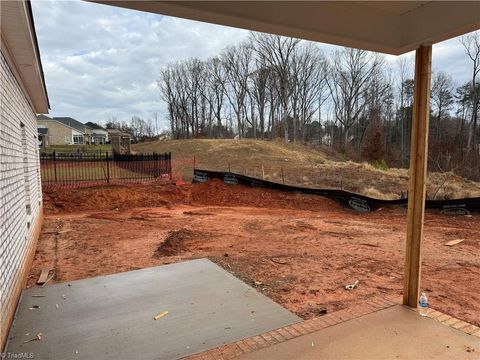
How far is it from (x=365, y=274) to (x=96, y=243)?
522 cm

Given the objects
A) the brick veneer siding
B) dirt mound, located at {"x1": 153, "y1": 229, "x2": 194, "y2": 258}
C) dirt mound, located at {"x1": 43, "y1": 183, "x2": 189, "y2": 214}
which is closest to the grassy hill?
dirt mound, located at {"x1": 43, "y1": 183, "x2": 189, "y2": 214}

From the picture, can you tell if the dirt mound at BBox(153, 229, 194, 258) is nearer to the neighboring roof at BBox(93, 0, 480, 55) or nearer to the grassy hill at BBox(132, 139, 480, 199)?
the neighboring roof at BBox(93, 0, 480, 55)

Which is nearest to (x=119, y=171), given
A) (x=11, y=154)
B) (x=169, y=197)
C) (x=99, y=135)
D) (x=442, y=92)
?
(x=169, y=197)

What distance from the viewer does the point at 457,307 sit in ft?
11.7

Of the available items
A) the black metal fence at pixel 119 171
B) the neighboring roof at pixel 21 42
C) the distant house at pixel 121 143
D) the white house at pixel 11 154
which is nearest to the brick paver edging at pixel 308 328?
the white house at pixel 11 154

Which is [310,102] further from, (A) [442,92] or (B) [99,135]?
(B) [99,135]

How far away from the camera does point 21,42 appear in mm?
3309

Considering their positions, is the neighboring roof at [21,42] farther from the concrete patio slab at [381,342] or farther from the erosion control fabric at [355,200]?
the erosion control fabric at [355,200]

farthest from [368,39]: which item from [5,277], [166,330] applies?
[5,277]

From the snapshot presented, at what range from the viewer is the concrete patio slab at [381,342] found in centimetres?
253

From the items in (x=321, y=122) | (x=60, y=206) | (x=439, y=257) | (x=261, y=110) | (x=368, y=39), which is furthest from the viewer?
(x=321, y=122)

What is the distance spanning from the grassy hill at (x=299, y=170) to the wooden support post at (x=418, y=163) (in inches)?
399

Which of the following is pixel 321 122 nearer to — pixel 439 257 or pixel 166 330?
pixel 439 257

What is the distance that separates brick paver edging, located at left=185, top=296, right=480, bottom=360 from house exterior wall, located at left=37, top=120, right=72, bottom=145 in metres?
57.7
